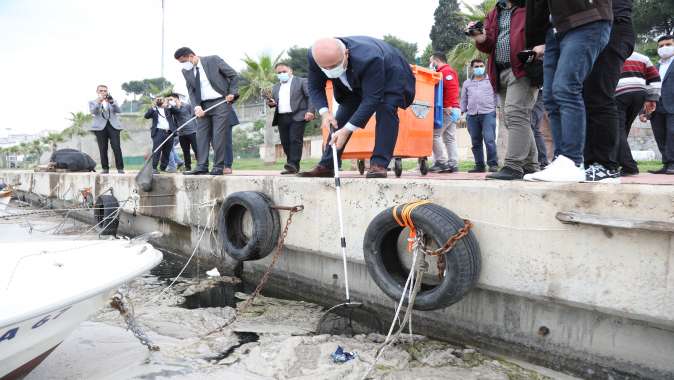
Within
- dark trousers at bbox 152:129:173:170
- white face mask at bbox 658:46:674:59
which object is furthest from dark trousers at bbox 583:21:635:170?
dark trousers at bbox 152:129:173:170

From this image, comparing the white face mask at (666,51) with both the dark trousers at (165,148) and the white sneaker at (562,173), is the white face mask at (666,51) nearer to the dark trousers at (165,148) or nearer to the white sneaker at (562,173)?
the white sneaker at (562,173)

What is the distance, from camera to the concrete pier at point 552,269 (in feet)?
7.63

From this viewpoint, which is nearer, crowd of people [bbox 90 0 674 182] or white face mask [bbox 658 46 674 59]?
crowd of people [bbox 90 0 674 182]

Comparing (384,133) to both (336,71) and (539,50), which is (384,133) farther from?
(539,50)

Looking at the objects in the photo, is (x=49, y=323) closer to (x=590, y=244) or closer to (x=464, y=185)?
(x=464, y=185)

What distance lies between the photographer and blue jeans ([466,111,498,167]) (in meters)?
6.09

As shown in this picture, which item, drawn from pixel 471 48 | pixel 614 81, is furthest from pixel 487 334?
pixel 471 48

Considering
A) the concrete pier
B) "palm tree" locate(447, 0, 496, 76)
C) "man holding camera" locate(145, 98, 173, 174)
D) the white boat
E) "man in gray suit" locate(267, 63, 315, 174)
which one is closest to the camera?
the concrete pier

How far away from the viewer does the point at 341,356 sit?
308 centimetres

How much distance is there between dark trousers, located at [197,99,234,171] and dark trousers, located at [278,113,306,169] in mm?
736

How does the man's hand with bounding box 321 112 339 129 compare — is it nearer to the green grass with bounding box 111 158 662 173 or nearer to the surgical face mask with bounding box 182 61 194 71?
the surgical face mask with bounding box 182 61 194 71

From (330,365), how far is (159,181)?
15.2 ft

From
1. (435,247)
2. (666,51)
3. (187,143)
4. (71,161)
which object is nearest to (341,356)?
(435,247)

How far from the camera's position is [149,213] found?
698cm
